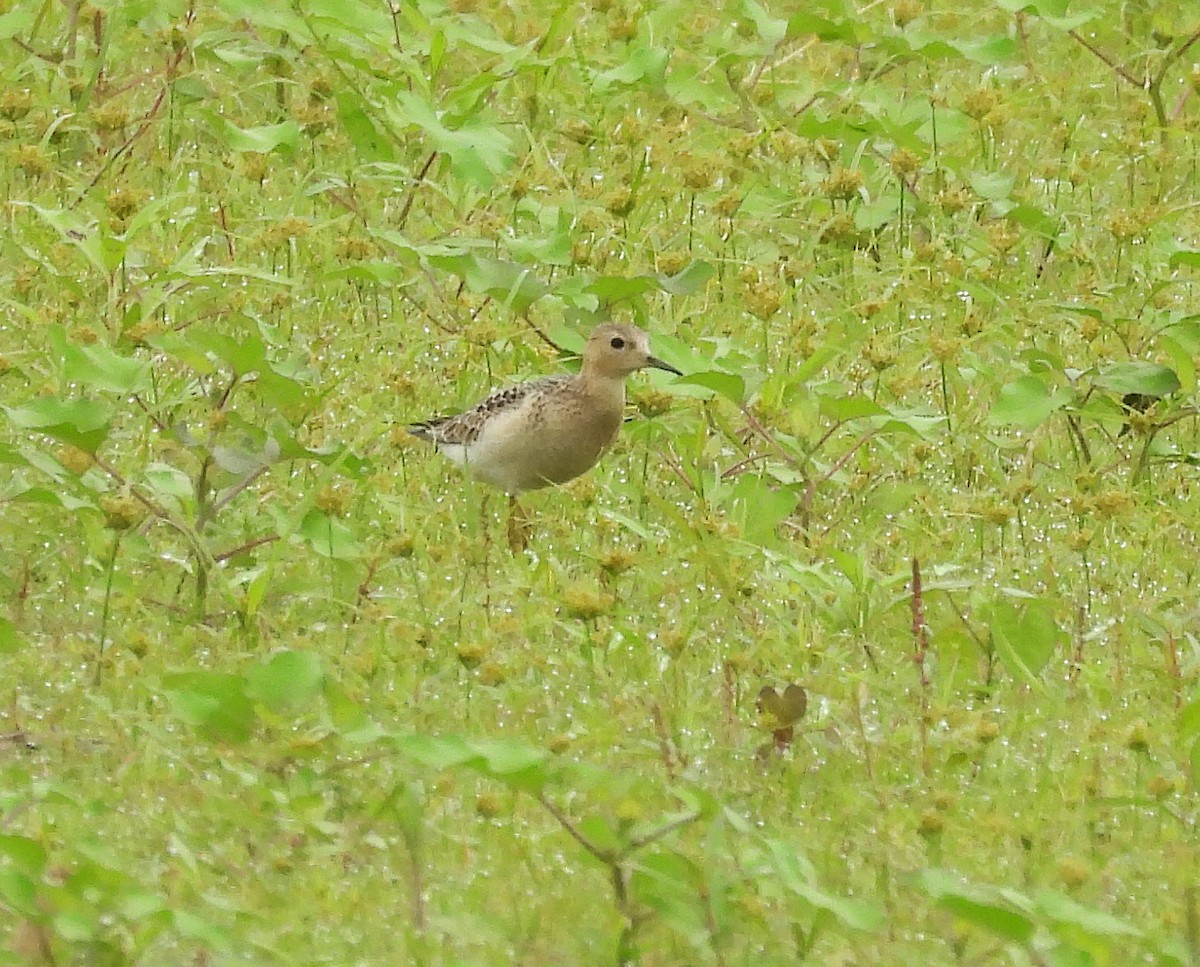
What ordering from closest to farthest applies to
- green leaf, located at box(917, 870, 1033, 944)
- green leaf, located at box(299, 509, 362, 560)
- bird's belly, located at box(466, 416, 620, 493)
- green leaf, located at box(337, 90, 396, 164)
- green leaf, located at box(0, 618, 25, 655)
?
green leaf, located at box(917, 870, 1033, 944) < green leaf, located at box(0, 618, 25, 655) < green leaf, located at box(299, 509, 362, 560) < bird's belly, located at box(466, 416, 620, 493) < green leaf, located at box(337, 90, 396, 164)

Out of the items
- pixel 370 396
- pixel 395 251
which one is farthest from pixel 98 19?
pixel 370 396

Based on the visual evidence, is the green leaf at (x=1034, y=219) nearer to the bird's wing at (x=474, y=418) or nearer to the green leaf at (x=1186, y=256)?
the green leaf at (x=1186, y=256)

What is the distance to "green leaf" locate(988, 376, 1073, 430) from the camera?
26.2 feet

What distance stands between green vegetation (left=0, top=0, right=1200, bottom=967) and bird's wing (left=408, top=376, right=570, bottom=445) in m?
0.17

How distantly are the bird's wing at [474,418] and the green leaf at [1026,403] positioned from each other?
1325 mm

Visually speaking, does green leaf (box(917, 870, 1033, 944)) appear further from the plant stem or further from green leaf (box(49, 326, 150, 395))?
green leaf (box(49, 326, 150, 395))

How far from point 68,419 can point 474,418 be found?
5.94 ft

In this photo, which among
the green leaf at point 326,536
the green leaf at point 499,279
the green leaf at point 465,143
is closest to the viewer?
the green leaf at point 326,536

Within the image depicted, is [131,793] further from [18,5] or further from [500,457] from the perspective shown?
[18,5]

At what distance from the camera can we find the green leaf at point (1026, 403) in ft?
26.2

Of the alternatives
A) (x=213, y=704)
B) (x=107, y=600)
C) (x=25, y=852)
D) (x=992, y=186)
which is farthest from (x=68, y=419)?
(x=992, y=186)

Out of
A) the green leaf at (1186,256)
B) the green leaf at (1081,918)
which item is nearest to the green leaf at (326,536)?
the green leaf at (1081,918)

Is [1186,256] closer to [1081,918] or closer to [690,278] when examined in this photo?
[690,278]

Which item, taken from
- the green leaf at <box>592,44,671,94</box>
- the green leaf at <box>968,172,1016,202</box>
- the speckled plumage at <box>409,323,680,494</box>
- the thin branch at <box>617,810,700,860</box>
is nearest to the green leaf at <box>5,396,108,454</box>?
the speckled plumage at <box>409,323,680,494</box>
